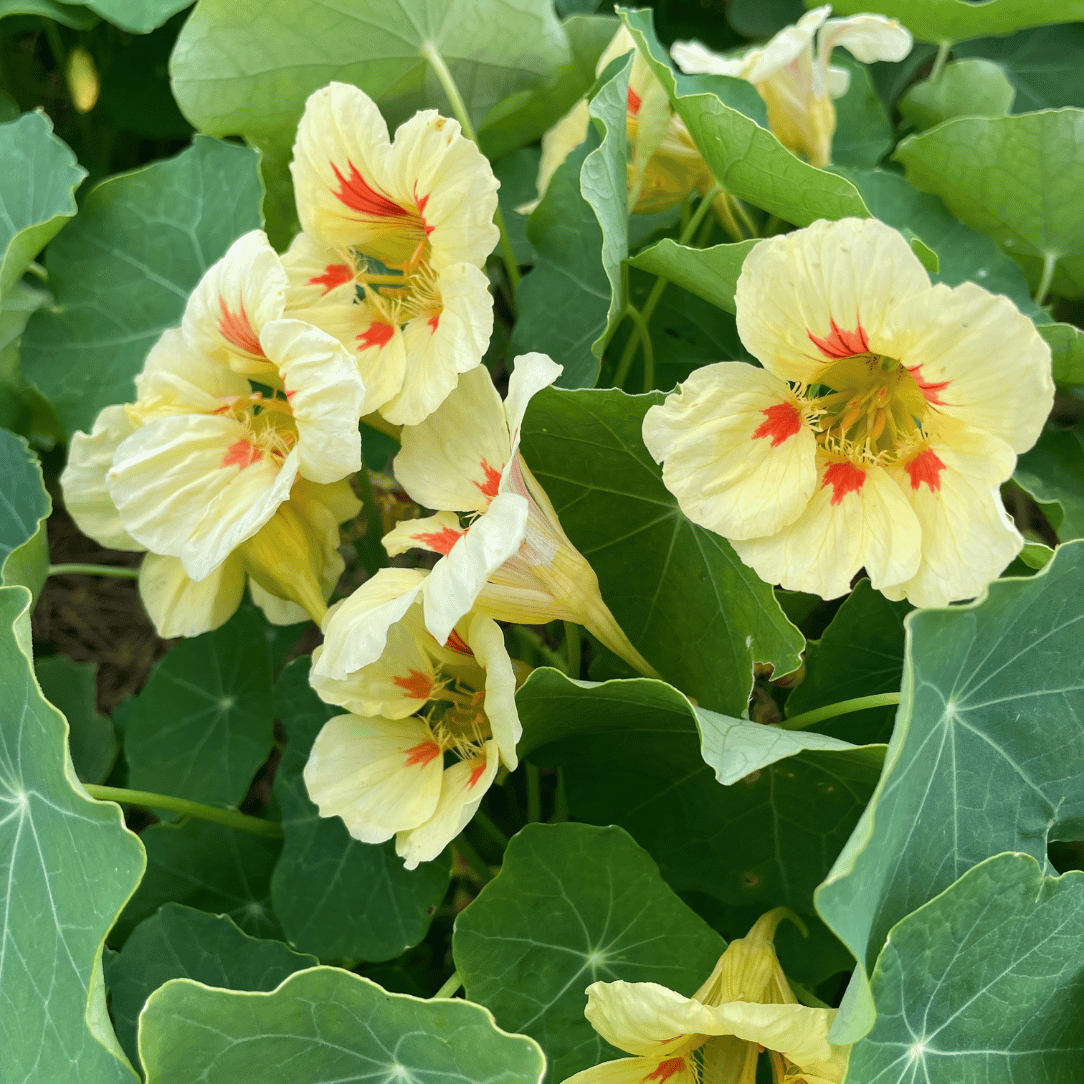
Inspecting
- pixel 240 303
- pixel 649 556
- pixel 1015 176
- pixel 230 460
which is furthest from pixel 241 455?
pixel 1015 176

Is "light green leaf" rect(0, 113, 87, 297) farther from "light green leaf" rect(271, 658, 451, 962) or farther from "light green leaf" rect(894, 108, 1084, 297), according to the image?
"light green leaf" rect(894, 108, 1084, 297)

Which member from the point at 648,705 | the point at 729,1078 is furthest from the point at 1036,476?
the point at 729,1078

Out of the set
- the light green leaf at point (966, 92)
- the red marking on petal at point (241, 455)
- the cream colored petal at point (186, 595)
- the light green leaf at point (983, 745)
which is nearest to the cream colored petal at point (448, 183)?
the red marking on petal at point (241, 455)

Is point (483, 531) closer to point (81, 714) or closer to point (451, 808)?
point (451, 808)

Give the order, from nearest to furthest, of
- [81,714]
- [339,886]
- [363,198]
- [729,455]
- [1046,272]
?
[729,455] → [363,198] → [339,886] → [1046,272] → [81,714]

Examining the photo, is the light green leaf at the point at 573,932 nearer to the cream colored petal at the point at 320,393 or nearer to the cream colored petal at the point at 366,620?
the cream colored petal at the point at 366,620

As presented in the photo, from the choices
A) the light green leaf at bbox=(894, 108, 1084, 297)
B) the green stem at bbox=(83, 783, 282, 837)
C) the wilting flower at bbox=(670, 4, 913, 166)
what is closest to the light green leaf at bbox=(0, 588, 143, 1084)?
the green stem at bbox=(83, 783, 282, 837)

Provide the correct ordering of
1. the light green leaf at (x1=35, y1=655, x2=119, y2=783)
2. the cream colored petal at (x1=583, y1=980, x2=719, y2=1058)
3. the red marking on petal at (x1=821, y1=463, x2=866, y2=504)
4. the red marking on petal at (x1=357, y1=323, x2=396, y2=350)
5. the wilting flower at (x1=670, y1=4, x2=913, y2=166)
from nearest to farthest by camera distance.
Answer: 1. the cream colored petal at (x1=583, y1=980, x2=719, y2=1058)
2. the red marking on petal at (x1=821, y1=463, x2=866, y2=504)
3. the red marking on petal at (x1=357, y1=323, x2=396, y2=350)
4. the wilting flower at (x1=670, y1=4, x2=913, y2=166)
5. the light green leaf at (x1=35, y1=655, x2=119, y2=783)
